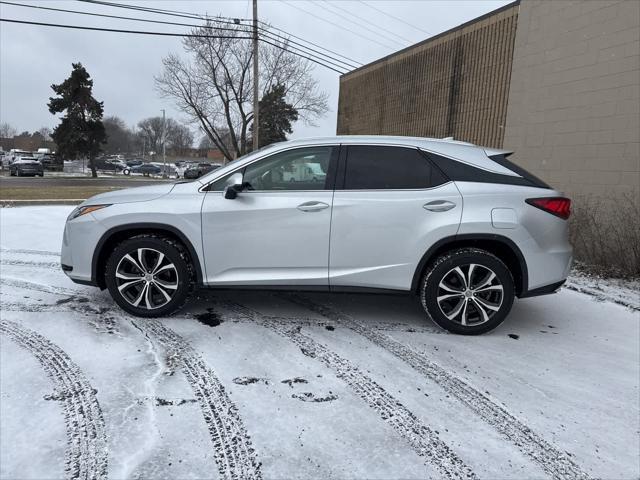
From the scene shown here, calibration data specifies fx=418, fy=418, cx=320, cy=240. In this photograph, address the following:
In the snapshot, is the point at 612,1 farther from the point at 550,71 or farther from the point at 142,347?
the point at 142,347

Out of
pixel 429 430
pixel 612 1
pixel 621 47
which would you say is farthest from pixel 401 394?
pixel 612 1

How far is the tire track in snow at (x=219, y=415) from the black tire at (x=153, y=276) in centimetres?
39

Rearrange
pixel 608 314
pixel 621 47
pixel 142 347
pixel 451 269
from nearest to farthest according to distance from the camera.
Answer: pixel 142 347 → pixel 451 269 → pixel 608 314 → pixel 621 47

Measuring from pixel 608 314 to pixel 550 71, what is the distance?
5.52 m

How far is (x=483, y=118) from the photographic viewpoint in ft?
35.5

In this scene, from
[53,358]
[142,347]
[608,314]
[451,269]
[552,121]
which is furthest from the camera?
[552,121]

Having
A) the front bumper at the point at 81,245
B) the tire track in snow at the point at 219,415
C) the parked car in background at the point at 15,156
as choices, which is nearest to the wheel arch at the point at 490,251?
the tire track in snow at the point at 219,415

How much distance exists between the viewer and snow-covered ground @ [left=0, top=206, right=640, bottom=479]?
217cm

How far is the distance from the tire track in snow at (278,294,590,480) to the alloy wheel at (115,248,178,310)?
1.62 m

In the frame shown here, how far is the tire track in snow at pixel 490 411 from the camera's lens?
2205 millimetres

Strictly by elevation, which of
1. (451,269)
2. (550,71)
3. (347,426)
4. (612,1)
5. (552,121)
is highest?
(612,1)

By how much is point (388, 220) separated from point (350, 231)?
344mm

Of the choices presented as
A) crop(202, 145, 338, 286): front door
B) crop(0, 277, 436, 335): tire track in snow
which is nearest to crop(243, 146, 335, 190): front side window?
crop(202, 145, 338, 286): front door

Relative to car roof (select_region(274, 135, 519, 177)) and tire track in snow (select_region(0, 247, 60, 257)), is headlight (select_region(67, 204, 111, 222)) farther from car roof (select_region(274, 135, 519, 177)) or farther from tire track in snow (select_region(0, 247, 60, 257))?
tire track in snow (select_region(0, 247, 60, 257))
